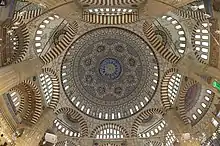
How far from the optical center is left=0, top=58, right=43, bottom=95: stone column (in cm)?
1214

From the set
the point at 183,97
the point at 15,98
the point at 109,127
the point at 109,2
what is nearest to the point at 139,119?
the point at 109,127

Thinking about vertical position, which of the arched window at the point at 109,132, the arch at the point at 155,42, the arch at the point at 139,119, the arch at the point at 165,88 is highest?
the arch at the point at 155,42

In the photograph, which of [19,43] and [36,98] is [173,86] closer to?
[36,98]

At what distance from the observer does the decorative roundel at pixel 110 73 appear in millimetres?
21359

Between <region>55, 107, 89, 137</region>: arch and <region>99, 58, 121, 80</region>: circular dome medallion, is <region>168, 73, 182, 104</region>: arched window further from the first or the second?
<region>55, 107, 89, 137</region>: arch

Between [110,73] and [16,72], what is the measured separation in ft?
34.9

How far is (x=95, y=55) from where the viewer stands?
75.1ft

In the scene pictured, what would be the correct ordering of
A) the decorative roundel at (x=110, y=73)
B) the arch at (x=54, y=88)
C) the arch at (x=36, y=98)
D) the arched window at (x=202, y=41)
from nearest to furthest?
1. the arched window at (x=202, y=41)
2. the arch at (x=36, y=98)
3. the arch at (x=54, y=88)
4. the decorative roundel at (x=110, y=73)

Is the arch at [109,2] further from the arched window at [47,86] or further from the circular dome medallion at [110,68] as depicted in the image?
the circular dome medallion at [110,68]

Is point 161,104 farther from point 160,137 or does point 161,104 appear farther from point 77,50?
point 77,50

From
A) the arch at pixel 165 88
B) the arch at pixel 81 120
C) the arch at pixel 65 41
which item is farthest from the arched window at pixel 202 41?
the arch at pixel 81 120

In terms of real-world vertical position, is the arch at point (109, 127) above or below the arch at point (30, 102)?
below

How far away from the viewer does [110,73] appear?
76.5 ft

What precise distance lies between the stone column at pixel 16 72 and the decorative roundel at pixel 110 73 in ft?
17.1
